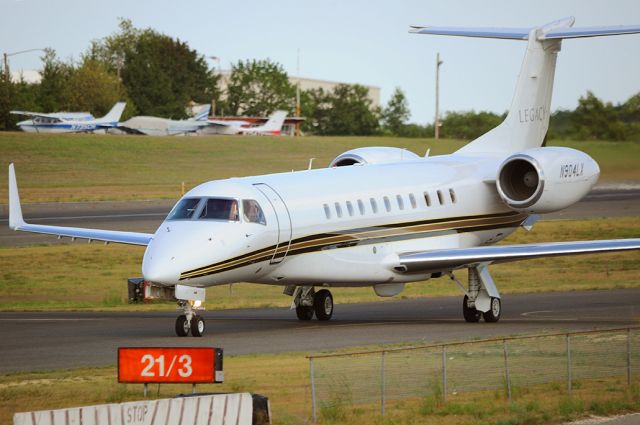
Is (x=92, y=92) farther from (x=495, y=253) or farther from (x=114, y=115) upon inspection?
(x=495, y=253)

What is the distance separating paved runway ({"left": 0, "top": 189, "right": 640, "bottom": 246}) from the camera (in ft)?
170

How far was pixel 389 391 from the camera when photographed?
16.7 meters

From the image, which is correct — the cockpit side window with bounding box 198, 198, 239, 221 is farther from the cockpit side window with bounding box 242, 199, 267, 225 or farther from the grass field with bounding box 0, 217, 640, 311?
the grass field with bounding box 0, 217, 640, 311

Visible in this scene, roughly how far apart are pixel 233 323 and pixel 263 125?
3877 inches

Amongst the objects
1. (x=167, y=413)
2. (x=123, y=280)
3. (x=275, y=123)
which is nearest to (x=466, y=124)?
(x=275, y=123)

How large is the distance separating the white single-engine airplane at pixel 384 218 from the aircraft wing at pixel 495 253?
0.11ft

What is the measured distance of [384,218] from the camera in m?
28.9

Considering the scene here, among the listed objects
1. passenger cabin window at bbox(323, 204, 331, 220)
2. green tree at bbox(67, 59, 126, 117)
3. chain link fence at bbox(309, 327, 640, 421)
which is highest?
green tree at bbox(67, 59, 126, 117)

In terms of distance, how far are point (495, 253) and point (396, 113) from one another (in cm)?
12986

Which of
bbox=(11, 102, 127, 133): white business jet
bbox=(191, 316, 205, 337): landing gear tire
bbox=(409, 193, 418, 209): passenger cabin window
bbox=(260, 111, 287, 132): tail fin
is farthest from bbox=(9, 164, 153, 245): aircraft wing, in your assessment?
bbox=(260, 111, 287, 132): tail fin

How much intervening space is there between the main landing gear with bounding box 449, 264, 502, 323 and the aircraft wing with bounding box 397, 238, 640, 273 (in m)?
0.61

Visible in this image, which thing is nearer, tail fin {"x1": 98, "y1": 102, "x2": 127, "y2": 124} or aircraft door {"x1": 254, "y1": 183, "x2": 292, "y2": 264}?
aircraft door {"x1": 254, "y1": 183, "x2": 292, "y2": 264}

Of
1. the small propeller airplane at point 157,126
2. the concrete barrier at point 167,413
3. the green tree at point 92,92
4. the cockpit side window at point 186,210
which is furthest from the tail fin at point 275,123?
the concrete barrier at point 167,413

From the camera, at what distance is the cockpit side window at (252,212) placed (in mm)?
25281
